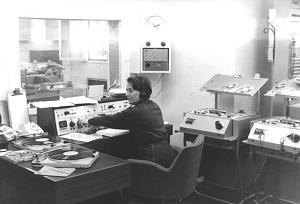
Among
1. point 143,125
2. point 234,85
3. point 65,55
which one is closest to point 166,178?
point 143,125

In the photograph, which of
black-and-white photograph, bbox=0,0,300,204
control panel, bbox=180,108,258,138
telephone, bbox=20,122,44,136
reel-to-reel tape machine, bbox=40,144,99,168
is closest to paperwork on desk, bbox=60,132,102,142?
black-and-white photograph, bbox=0,0,300,204

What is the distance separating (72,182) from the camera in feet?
7.32

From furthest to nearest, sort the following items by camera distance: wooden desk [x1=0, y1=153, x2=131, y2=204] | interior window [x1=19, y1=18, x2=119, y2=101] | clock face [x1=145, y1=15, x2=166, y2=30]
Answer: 1. clock face [x1=145, y1=15, x2=166, y2=30]
2. interior window [x1=19, y1=18, x2=119, y2=101]
3. wooden desk [x1=0, y1=153, x2=131, y2=204]

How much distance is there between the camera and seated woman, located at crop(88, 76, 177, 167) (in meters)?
3.10

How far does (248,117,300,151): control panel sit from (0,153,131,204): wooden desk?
3.94 feet

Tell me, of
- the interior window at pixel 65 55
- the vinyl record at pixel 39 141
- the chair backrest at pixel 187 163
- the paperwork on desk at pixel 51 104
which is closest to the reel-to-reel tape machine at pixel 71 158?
the vinyl record at pixel 39 141

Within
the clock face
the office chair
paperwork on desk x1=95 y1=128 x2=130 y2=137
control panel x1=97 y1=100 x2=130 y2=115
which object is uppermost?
the clock face

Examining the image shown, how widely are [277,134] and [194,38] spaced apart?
152cm

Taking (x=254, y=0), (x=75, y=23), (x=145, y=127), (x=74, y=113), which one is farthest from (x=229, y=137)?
(x=75, y=23)

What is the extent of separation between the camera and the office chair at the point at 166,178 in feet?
9.12

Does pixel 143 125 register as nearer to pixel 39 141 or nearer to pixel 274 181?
pixel 39 141

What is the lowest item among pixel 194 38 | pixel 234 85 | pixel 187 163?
pixel 187 163

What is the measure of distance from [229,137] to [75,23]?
192 cm

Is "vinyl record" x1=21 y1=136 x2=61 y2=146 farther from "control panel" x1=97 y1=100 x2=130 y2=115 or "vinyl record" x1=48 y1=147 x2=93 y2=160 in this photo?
"control panel" x1=97 y1=100 x2=130 y2=115
